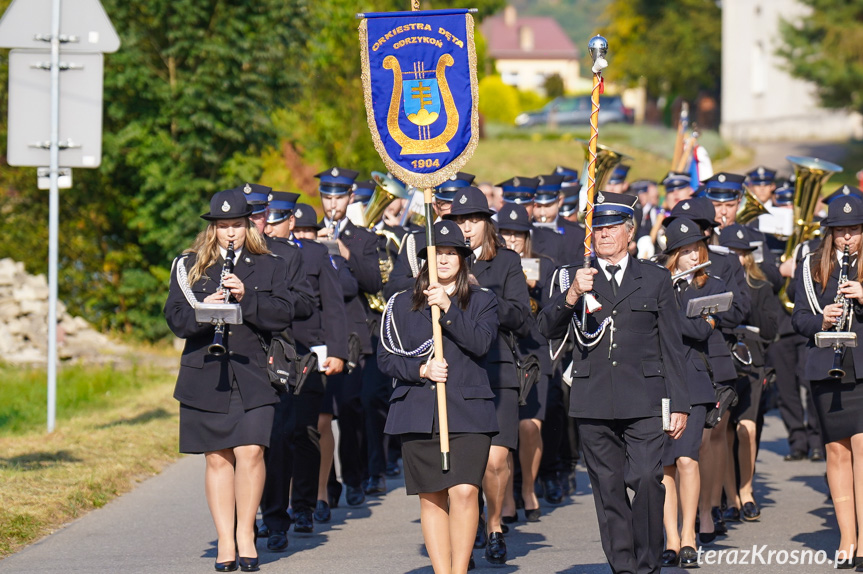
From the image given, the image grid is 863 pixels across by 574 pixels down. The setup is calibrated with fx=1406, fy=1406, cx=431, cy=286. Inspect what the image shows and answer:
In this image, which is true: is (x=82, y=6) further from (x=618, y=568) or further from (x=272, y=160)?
(x=272, y=160)

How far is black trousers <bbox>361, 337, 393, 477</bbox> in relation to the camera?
11.7 metres

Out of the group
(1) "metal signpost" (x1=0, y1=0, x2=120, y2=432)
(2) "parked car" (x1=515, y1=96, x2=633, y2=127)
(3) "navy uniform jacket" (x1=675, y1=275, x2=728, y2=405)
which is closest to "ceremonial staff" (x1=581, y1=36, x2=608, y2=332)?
(3) "navy uniform jacket" (x1=675, y1=275, x2=728, y2=405)

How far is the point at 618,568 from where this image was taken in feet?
24.6

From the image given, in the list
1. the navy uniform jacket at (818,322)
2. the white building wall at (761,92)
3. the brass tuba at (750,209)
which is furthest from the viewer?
the white building wall at (761,92)

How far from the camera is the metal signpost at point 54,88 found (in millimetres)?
12000

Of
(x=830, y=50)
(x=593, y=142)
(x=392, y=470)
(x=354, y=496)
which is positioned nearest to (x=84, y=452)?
(x=354, y=496)

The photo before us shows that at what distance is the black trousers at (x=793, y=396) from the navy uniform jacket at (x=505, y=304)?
16.1ft

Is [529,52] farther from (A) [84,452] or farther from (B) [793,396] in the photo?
(A) [84,452]

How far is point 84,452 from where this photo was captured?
38.4 ft

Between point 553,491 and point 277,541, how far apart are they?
2.86 meters

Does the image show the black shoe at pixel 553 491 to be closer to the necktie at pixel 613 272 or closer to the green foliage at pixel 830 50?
the necktie at pixel 613 272

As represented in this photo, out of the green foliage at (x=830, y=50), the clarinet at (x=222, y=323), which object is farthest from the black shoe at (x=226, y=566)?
the green foliage at (x=830, y=50)

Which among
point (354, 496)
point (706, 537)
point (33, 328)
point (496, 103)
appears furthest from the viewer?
point (496, 103)

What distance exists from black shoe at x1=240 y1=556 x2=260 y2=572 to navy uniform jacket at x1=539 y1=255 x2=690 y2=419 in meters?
2.13
